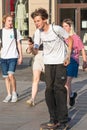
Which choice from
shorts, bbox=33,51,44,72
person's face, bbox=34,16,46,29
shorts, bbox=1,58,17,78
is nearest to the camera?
person's face, bbox=34,16,46,29

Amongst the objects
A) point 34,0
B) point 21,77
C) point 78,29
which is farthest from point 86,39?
point 21,77

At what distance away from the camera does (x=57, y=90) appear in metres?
7.56

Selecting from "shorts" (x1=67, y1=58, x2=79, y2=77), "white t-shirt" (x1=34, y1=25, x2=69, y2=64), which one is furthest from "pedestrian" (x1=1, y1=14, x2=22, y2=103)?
"white t-shirt" (x1=34, y1=25, x2=69, y2=64)

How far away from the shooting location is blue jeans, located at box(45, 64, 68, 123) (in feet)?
24.8

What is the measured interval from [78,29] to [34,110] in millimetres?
13842

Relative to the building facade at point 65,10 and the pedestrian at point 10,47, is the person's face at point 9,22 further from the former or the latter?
the building facade at point 65,10

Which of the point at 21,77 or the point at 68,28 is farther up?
the point at 68,28

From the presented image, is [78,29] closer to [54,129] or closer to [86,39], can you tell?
[86,39]

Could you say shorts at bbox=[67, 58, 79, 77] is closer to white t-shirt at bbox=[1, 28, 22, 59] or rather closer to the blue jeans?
white t-shirt at bbox=[1, 28, 22, 59]

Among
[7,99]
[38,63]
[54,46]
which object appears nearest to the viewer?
[54,46]

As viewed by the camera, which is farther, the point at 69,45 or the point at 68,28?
the point at 68,28

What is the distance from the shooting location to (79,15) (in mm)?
23000

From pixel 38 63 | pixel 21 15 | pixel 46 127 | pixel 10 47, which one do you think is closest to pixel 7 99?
pixel 10 47

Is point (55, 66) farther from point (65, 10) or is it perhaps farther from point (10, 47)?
point (65, 10)
